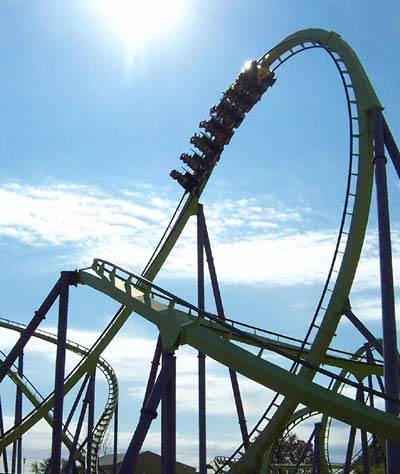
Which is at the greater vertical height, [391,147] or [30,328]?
[391,147]

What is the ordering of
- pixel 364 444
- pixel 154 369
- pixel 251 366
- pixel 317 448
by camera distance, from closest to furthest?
pixel 251 366 < pixel 154 369 < pixel 364 444 < pixel 317 448

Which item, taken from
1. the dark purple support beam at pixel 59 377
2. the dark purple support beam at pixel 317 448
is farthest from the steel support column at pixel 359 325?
the dark purple support beam at pixel 317 448

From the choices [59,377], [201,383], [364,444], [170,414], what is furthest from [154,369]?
[364,444]

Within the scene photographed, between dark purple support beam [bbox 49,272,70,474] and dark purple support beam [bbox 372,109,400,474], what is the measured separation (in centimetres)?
572

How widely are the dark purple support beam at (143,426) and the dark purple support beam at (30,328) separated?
4.57 m

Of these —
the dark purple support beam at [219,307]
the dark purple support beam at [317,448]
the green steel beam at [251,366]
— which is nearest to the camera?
the green steel beam at [251,366]

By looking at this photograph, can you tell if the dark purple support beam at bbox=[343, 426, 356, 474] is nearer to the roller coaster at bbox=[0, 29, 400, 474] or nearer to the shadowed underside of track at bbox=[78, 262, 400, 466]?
the roller coaster at bbox=[0, 29, 400, 474]

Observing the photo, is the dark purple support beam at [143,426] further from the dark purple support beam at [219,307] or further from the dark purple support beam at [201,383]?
the dark purple support beam at [219,307]

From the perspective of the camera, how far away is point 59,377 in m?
12.0

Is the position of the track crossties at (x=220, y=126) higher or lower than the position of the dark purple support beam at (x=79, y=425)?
higher

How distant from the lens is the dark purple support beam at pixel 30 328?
13.1 meters

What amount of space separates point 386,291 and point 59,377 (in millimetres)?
6191

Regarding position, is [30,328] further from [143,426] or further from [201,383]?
[143,426]

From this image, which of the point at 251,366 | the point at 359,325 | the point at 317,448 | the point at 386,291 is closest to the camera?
the point at 251,366
